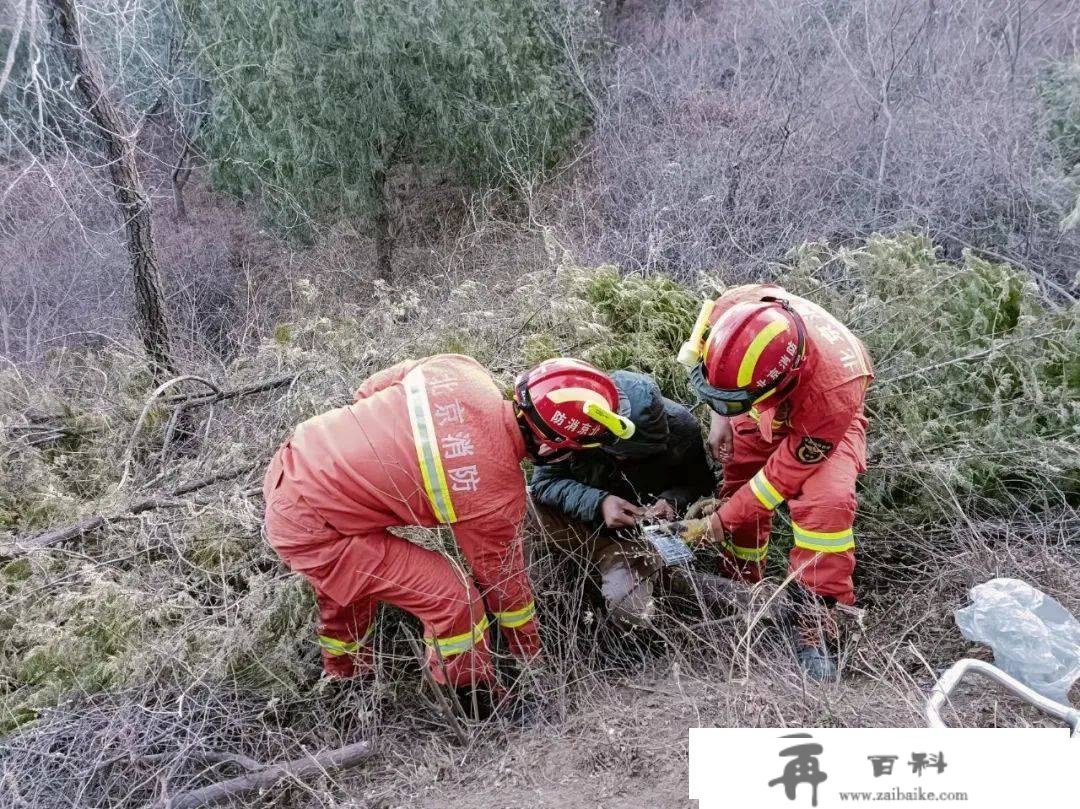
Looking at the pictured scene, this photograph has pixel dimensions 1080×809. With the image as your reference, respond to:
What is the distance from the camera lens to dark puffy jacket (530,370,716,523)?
3336 mm

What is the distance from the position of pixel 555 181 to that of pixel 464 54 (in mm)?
1707

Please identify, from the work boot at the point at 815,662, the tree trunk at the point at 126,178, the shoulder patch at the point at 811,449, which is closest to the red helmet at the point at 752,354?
the shoulder patch at the point at 811,449

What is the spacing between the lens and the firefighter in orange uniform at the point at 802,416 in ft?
9.21

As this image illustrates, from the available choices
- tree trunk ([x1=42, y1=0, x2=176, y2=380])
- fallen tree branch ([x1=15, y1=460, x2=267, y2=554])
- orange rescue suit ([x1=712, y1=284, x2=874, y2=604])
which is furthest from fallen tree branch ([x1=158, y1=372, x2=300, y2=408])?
orange rescue suit ([x1=712, y1=284, x2=874, y2=604])

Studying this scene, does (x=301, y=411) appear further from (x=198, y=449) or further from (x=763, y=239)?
(x=763, y=239)

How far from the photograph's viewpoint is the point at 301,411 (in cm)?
425

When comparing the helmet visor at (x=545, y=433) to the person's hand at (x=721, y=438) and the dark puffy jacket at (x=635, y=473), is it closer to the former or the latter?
the dark puffy jacket at (x=635, y=473)

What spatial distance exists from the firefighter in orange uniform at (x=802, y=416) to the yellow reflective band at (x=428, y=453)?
1.12m

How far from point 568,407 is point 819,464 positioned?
3.81 ft

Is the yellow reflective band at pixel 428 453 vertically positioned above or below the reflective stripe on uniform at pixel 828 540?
above

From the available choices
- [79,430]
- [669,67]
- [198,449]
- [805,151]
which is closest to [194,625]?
[198,449]

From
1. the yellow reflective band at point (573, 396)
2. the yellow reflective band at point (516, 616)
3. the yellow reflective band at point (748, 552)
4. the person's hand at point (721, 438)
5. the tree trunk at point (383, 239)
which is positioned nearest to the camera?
the yellow reflective band at point (573, 396)

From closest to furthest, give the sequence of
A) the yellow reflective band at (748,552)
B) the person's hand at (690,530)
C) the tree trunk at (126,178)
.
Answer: the person's hand at (690,530) → the yellow reflective band at (748,552) → the tree trunk at (126,178)

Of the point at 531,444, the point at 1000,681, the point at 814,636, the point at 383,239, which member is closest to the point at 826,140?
the point at 383,239
